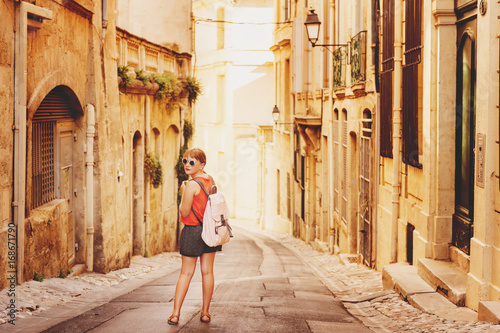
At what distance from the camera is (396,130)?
1035cm

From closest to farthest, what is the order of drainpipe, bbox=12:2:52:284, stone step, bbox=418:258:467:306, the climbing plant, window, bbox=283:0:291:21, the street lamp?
stone step, bbox=418:258:467:306, drainpipe, bbox=12:2:52:284, the climbing plant, the street lamp, window, bbox=283:0:291:21

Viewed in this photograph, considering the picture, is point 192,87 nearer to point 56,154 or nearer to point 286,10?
point 286,10

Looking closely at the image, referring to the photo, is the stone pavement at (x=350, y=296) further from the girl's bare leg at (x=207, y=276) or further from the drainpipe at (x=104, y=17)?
the drainpipe at (x=104, y=17)

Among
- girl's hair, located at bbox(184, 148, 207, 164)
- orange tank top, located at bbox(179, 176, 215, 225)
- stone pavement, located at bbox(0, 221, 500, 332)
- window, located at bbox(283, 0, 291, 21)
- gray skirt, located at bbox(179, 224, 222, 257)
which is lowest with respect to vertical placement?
stone pavement, located at bbox(0, 221, 500, 332)

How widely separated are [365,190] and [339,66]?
13.3 ft

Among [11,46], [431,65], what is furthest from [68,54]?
[431,65]

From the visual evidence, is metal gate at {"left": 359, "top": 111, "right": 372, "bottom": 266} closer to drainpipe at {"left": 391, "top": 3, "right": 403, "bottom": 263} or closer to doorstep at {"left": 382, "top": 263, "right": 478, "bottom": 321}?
drainpipe at {"left": 391, "top": 3, "right": 403, "bottom": 263}

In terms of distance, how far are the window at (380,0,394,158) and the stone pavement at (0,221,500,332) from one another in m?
2.09

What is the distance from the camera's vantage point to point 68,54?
977 centimetres

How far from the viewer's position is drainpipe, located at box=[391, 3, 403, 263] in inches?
406

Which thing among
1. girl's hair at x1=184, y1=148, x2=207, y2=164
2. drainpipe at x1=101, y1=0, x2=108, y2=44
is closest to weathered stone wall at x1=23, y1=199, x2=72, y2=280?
girl's hair at x1=184, y1=148, x2=207, y2=164

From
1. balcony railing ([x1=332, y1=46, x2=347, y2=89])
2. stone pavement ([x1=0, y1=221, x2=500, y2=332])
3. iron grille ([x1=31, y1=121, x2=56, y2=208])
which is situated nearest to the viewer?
stone pavement ([x1=0, y1=221, x2=500, y2=332])

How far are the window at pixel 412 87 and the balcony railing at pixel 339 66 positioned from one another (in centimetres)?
568

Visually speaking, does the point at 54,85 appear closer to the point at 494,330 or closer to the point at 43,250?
the point at 43,250
